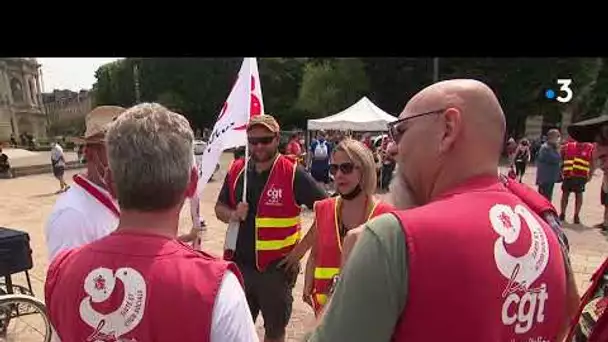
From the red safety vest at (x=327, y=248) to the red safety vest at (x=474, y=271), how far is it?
158 centimetres

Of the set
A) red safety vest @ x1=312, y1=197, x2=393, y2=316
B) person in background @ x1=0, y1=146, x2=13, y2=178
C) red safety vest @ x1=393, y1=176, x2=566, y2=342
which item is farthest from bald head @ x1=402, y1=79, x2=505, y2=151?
person in background @ x1=0, y1=146, x2=13, y2=178

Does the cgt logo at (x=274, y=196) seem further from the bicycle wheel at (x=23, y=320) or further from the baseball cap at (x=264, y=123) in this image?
the bicycle wheel at (x=23, y=320)

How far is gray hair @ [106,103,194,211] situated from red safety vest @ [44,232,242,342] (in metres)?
0.10

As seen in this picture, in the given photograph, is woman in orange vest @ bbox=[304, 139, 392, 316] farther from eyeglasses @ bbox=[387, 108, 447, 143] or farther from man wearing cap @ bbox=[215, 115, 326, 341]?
eyeglasses @ bbox=[387, 108, 447, 143]

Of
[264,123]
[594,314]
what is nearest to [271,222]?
[264,123]

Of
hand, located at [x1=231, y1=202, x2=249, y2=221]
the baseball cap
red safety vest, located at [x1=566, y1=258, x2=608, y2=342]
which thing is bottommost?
hand, located at [x1=231, y1=202, x2=249, y2=221]

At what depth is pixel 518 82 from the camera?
1452 inches

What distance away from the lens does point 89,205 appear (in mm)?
2215

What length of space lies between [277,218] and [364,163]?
860 millimetres

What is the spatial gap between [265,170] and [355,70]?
4201cm

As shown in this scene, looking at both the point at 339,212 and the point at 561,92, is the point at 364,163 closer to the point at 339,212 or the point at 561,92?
the point at 339,212

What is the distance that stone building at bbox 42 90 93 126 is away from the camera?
83.2 meters
